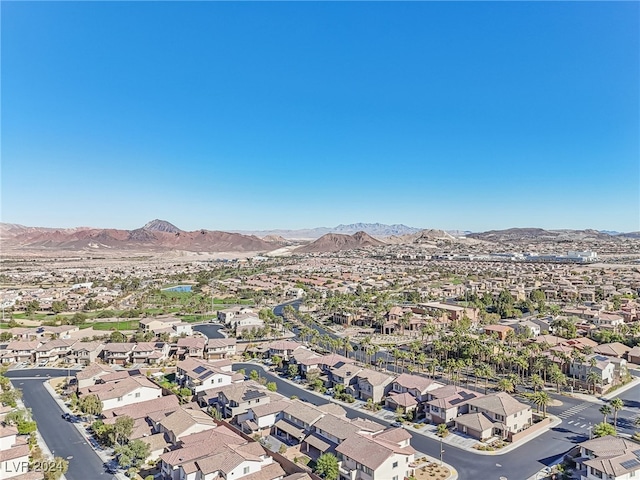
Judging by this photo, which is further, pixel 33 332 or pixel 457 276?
pixel 457 276

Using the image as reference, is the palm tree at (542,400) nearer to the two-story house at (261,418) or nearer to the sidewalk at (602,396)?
the sidewalk at (602,396)

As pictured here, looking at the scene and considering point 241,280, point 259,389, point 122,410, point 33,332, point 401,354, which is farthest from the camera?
point 241,280

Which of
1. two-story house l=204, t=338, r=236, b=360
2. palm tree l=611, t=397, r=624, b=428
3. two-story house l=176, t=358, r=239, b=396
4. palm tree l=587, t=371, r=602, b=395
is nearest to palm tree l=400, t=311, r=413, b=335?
two-story house l=204, t=338, r=236, b=360

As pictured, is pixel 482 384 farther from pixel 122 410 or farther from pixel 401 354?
pixel 122 410

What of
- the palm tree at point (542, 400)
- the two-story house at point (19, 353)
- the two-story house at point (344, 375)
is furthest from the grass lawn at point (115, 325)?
the palm tree at point (542, 400)

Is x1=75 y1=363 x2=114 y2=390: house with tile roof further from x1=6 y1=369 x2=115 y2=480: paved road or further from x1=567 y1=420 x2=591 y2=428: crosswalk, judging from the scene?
x1=567 y1=420 x2=591 y2=428: crosswalk

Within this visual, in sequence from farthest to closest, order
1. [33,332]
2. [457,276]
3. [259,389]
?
1. [457,276]
2. [33,332]
3. [259,389]

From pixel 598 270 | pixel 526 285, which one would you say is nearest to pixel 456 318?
pixel 526 285

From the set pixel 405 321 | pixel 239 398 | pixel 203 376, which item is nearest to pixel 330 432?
pixel 239 398
